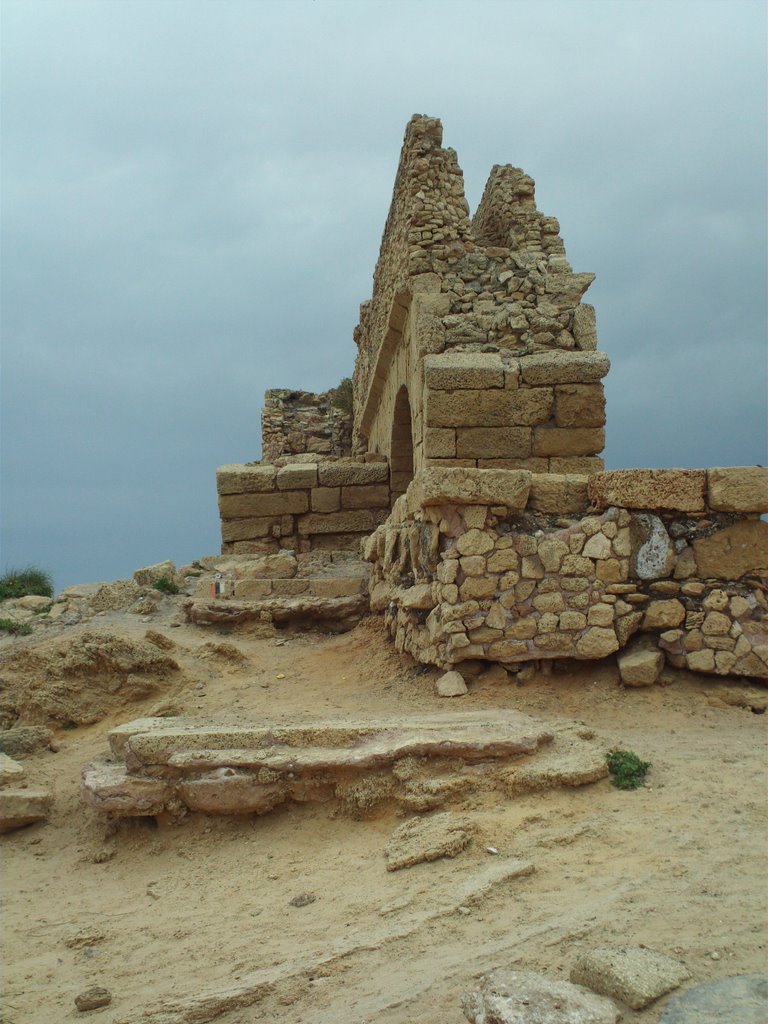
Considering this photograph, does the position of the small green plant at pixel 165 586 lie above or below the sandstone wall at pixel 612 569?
below

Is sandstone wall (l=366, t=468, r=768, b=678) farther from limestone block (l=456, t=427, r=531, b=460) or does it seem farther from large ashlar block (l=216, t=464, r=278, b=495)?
large ashlar block (l=216, t=464, r=278, b=495)

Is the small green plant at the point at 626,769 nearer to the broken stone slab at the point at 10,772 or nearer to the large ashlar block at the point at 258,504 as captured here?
the broken stone slab at the point at 10,772

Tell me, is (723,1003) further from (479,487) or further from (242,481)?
(242,481)

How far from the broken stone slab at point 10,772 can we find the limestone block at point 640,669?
373cm

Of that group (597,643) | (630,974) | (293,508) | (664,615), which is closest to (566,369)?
(664,615)

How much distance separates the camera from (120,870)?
3699 mm

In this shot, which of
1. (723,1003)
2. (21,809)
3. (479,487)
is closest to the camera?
(723,1003)

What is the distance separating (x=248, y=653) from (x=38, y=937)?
3751 millimetres

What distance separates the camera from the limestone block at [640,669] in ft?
15.5

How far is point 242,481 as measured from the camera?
10273 millimetres

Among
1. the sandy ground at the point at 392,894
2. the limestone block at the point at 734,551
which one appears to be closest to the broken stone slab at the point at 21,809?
the sandy ground at the point at 392,894

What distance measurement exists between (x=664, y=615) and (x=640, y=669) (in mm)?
392

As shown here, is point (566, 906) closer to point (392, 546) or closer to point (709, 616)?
point (709, 616)

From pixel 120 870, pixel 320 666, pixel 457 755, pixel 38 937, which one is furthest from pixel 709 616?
pixel 38 937
